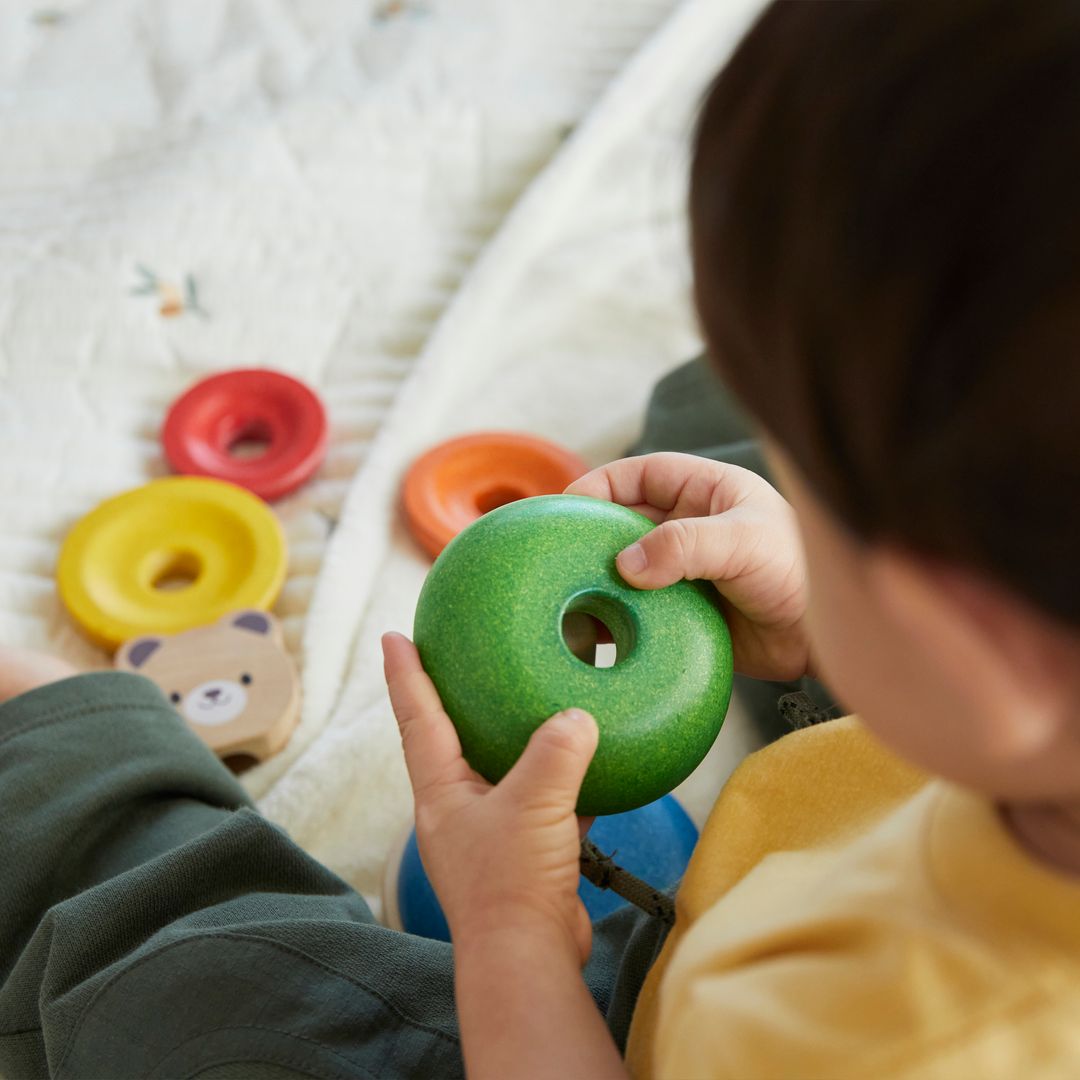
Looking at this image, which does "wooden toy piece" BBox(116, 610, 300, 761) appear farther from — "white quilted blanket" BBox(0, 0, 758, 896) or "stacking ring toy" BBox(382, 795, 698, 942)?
"stacking ring toy" BBox(382, 795, 698, 942)

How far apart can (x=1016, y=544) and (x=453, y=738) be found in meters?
0.34

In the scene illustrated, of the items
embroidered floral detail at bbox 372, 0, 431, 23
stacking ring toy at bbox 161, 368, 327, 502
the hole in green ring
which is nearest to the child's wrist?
the hole in green ring

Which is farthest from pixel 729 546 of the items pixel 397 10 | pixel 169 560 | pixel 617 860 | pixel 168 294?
pixel 397 10

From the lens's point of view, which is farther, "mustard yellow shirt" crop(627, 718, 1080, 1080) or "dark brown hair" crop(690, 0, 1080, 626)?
"mustard yellow shirt" crop(627, 718, 1080, 1080)

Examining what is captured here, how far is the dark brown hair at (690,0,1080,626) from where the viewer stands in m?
0.32

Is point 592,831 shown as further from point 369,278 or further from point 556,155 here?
point 556,155

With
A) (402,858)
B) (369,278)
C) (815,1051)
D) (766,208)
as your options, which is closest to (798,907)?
(815,1051)

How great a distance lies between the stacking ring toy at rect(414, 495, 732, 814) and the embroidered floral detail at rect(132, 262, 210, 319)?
75cm

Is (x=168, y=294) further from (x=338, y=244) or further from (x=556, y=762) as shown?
(x=556, y=762)

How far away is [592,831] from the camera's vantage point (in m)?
0.84

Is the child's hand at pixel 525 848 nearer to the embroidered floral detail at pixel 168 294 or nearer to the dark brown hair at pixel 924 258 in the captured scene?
the dark brown hair at pixel 924 258

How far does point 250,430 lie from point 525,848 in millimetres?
781

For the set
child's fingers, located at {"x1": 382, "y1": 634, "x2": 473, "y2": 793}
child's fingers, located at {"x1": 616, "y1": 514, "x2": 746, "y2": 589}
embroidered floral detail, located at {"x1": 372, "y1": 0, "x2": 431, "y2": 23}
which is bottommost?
embroidered floral detail, located at {"x1": 372, "y1": 0, "x2": 431, "y2": 23}

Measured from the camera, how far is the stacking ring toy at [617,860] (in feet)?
2.68
